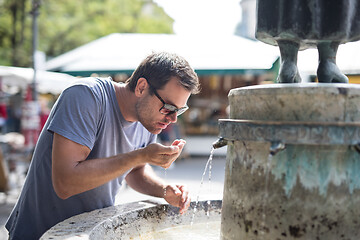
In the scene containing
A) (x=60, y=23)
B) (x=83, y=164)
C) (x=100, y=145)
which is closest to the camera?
(x=83, y=164)

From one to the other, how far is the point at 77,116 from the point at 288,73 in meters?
1.09

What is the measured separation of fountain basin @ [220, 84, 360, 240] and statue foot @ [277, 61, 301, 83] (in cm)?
28

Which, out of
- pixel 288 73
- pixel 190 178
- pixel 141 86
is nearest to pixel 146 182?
pixel 141 86

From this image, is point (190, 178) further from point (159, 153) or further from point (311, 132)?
point (311, 132)

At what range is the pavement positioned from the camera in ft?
20.5

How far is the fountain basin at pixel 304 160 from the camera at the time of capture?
157 centimetres

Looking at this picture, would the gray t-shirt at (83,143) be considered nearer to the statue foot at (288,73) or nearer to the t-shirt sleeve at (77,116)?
the t-shirt sleeve at (77,116)

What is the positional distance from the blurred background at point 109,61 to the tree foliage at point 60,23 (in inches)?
1.9

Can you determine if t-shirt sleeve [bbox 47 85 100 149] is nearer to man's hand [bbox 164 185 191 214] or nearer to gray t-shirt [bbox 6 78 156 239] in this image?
gray t-shirt [bbox 6 78 156 239]

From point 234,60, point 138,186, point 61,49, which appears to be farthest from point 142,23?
point 138,186

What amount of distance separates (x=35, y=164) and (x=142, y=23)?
2460 cm

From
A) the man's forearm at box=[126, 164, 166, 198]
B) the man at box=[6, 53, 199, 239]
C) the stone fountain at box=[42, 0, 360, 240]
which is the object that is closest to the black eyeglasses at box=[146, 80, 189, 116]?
the man at box=[6, 53, 199, 239]

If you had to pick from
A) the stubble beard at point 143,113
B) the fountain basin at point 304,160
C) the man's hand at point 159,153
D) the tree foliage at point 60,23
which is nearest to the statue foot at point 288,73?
the fountain basin at point 304,160

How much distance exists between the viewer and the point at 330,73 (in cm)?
191
